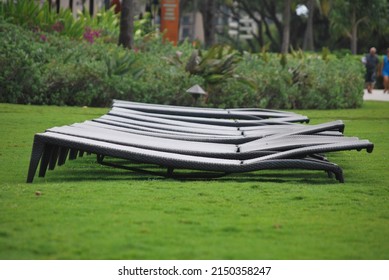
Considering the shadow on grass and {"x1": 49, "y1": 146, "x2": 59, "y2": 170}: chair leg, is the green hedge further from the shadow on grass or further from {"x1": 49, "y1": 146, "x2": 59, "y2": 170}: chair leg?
{"x1": 49, "y1": 146, "x2": 59, "y2": 170}: chair leg

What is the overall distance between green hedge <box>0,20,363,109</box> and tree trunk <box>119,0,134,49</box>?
3.41 ft

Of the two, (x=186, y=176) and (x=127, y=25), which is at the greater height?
(x=127, y=25)

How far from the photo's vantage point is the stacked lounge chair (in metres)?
9.01

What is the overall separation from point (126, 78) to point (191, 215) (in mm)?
12860

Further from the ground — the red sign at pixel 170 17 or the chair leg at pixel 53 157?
the red sign at pixel 170 17

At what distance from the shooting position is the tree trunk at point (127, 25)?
2442 cm

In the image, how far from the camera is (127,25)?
80.1 feet

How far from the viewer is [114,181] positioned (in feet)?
31.4

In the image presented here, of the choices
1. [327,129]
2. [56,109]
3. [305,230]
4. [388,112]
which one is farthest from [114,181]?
[388,112]

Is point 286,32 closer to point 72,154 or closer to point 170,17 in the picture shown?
point 170,17

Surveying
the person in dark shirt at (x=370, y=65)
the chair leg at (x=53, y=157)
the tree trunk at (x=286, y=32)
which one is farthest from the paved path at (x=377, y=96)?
the chair leg at (x=53, y=157)

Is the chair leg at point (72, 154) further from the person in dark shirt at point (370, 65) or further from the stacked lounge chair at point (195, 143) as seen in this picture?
the person in dark shirt at point (370, 65)

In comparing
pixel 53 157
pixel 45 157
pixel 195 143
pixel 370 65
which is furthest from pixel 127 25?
pixel 45 157

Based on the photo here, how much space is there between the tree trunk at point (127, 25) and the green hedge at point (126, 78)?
3.41 ft
